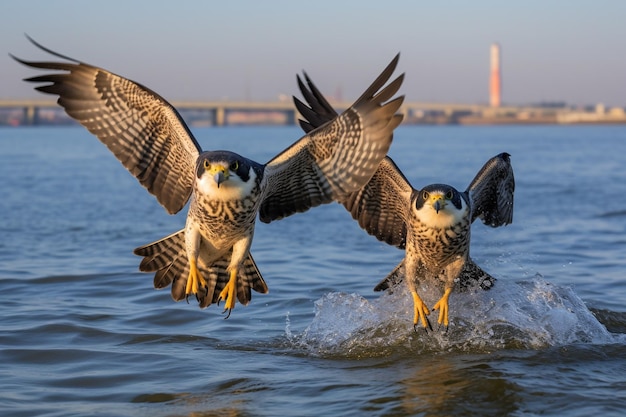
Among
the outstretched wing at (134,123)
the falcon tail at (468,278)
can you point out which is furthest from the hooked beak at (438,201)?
the outstretched wing at (134,123)

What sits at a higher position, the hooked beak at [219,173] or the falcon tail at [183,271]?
the hooked beak at [219,173]

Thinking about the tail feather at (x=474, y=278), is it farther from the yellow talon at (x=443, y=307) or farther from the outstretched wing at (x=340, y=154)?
the outstretched wing at (x=340, y=154)

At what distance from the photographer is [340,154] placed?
7.05 metres

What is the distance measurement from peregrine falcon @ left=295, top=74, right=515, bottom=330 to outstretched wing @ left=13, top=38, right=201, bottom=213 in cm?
128

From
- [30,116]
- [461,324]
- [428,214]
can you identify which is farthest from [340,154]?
[30,116]

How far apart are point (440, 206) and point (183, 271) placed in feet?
6.51

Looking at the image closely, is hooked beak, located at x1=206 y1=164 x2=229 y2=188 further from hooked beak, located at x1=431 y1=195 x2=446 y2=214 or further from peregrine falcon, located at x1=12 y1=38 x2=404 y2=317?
hooked beak, located at x1=431 y1=195 x2=446 y2=214

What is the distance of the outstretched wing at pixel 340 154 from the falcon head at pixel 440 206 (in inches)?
17.4

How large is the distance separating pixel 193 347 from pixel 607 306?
4019 mm

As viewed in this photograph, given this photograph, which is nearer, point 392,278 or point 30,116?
point 392,278

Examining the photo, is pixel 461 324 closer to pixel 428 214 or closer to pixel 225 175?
pixel 428 214

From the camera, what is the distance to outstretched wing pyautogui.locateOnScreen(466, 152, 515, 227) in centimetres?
787

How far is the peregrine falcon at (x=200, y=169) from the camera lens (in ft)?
22.0

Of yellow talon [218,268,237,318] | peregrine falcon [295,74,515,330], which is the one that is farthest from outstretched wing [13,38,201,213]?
peregrine falcon [295,74,515,330]
